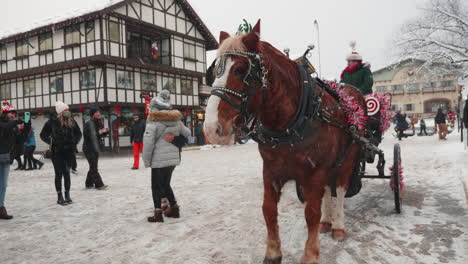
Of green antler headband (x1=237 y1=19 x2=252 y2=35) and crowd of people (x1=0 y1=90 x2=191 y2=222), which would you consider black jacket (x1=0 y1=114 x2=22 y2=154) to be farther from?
green antler headband (x1=237 y1=19 x2=252 y2=35)

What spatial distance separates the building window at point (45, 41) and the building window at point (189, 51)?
958 cm

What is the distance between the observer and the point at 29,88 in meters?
23.9

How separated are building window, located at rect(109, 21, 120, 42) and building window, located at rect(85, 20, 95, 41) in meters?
1.15

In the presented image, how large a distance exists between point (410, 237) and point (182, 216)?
128 inches

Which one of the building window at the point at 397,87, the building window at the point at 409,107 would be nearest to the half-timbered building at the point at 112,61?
the building window at the point at 397,87

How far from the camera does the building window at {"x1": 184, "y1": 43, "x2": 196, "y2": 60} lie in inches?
1000

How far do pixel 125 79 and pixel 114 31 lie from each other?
3.11m

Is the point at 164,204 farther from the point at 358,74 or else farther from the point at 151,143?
the point at 358,74

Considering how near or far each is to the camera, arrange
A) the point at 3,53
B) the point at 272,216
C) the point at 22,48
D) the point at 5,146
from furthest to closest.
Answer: the point at 3,53, the point at 22,48, the point at 5,146, the point at 272,216

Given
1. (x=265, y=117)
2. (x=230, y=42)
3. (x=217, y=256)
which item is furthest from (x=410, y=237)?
(x=230, y=42)

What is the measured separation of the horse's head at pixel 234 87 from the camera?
2.17 meters

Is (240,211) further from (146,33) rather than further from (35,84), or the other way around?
(35,84)

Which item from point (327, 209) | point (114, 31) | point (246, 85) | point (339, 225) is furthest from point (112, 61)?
point (246, 85)

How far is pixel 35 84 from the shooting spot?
23500 millimetres
